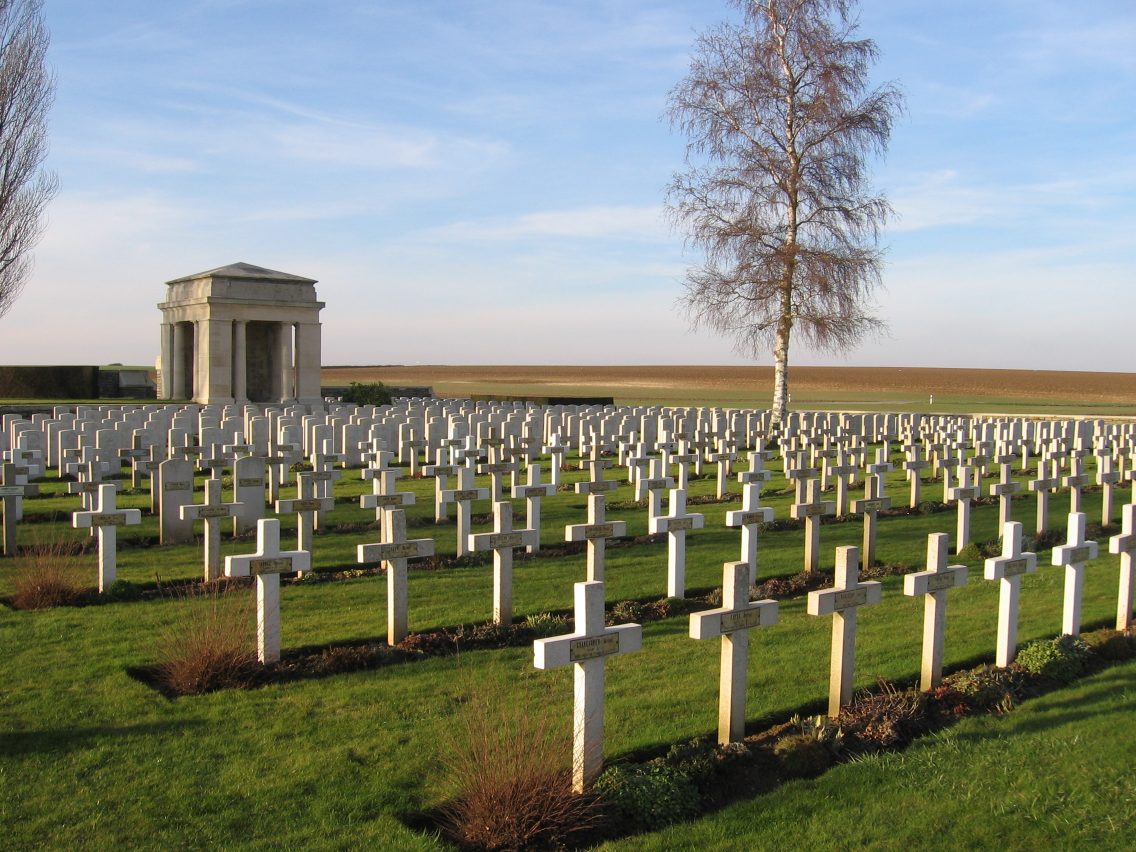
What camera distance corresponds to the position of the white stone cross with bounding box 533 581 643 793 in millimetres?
4223

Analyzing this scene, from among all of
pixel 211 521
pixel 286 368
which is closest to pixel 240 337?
pixel 286 368

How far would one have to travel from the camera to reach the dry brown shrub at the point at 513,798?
3908mm

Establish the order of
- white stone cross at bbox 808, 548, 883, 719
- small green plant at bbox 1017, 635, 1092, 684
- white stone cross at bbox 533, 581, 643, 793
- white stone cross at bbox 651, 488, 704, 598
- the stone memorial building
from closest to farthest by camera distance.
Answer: white stone cross at bbox 533, 581, 643, 793, white stone cross at bbox 808, 548, 883, 719, small green plant at bbox 1017, 635, 1092, 684, white stone cross at bbox 651, 488, 704, 598, the stone memorial building

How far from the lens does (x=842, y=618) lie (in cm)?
524

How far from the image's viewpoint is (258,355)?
35.3m

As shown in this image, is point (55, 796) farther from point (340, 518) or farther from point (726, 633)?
point (340, 518)

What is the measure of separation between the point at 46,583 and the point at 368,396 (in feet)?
76.3

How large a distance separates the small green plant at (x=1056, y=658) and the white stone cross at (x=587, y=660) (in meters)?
2.72

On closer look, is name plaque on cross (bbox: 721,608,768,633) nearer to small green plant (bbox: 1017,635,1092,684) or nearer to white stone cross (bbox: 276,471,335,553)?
small green plant (bbox: 1017,635,1092,684)

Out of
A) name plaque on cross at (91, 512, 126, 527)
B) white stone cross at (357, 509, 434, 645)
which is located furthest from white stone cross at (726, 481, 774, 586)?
name plaque on cross at (91, 512, 126, 527)

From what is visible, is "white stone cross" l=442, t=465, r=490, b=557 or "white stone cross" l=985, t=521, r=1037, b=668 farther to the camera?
"white stone cross" l=442, t=465, r=490, b=557

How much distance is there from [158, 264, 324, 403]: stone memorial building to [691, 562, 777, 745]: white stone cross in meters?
27.9

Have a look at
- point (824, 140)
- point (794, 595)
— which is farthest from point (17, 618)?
point (824, 140)

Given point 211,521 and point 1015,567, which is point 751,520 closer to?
point 1015,567
